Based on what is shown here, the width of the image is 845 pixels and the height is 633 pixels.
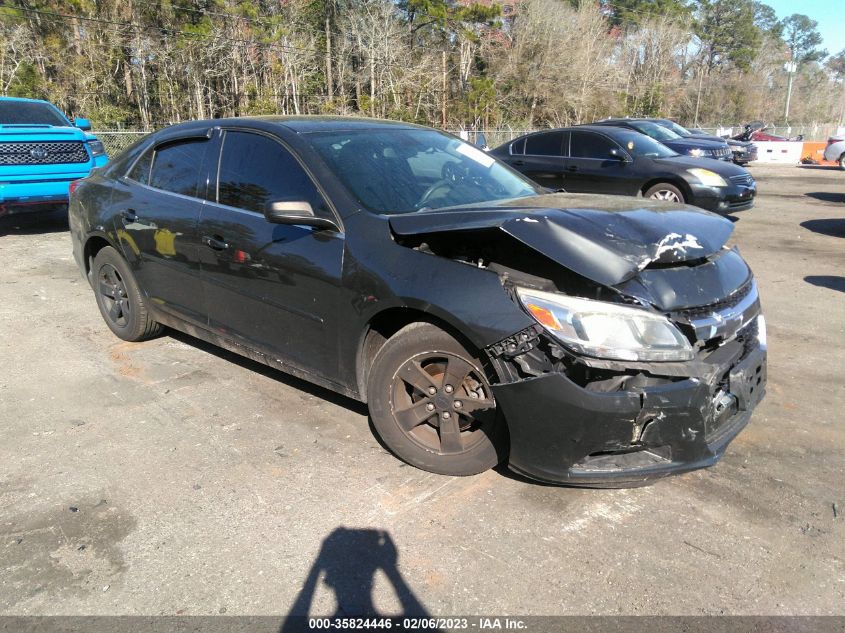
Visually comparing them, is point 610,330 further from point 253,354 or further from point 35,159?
point 35,159

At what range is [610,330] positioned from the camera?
263cm

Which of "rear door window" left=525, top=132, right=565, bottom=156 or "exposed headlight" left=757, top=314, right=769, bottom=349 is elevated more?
"rear door window" left=525, top=132, right=565, bottom=156

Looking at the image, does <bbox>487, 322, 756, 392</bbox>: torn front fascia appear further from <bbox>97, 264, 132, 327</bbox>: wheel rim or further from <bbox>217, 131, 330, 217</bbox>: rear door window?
<bbox>97, 264, 132, 327</bbox>: wheel rim

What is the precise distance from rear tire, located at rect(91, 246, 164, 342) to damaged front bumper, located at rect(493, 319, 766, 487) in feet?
10.4

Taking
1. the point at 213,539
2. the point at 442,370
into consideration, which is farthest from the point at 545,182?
the point at 213,539

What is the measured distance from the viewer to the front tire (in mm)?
2939

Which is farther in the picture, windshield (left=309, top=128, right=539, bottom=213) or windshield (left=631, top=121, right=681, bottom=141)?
windshield (left=631, top=121, right=681, bottom=141)

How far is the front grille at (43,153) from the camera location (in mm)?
8914

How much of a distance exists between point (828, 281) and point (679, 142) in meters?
8.57

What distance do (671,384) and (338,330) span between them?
1.62 m

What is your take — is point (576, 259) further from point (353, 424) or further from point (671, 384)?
point (353, 424)

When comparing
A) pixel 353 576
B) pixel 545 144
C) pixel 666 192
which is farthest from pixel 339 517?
pixel 545 144

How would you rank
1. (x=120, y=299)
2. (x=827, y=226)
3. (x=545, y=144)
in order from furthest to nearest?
(x=545, y=144)
(x=827, y=226)
(x=120, y=299)

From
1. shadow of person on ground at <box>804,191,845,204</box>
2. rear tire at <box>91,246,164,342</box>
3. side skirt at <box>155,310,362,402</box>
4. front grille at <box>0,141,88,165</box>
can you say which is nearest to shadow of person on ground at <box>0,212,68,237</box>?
front grille at <box>0,141,88,165</box>
